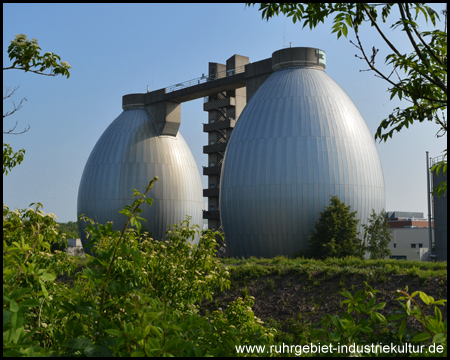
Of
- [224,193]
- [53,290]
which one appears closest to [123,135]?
[224,193]

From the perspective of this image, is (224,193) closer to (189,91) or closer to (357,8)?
(189,91)

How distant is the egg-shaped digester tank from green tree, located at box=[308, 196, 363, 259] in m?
1.26

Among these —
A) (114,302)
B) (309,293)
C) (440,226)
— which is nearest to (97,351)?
(114,302)

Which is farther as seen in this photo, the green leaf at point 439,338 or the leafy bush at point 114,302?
the leafy bush at point 114,302

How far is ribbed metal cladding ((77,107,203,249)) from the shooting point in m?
48.1

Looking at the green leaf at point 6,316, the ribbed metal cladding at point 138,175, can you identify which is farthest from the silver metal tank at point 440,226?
the green leaf at point 6,316

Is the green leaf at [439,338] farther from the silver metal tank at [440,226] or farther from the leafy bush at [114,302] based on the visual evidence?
the silver metal tank at [440,226]

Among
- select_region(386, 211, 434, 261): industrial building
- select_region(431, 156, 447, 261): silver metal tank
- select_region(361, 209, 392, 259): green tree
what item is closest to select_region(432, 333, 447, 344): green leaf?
select_region(361, 209, 392, 259): green tree

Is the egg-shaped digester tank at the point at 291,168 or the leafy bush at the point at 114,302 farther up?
the egg-shaped digester tank at the point at 291,168

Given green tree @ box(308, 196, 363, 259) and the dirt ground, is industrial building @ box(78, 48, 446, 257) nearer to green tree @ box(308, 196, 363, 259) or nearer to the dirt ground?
green tree @ box(308, 196, 363, 259)

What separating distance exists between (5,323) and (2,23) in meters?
2.37

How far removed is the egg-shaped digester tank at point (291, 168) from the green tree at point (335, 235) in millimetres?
1259

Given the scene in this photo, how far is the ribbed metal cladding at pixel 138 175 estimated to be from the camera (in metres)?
48.1

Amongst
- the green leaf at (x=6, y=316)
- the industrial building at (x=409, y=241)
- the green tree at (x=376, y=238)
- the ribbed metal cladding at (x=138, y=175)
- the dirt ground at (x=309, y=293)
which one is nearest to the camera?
the green leaf at (x=6, y=316)
